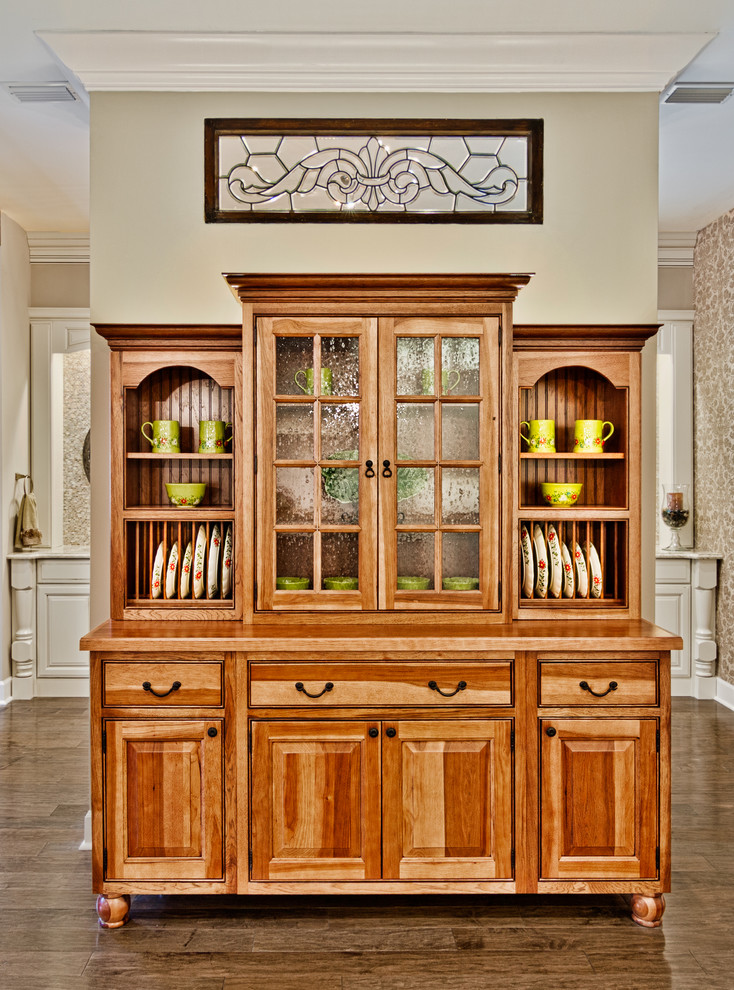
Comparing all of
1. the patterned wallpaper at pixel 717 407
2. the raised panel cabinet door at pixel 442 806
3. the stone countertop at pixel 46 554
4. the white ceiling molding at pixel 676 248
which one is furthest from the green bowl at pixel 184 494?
the white ceiling molding at pixel 676 248

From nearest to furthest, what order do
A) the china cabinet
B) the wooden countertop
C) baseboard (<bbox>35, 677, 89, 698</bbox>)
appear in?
the wooden countertop → the china cabinet → baseboard (<bbox>35, 677, 89, 698</bbox>)

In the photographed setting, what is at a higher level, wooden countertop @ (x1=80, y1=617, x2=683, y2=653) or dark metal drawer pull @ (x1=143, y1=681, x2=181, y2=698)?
wooden countertop @ (x1=80, y1=617, x2=683, y2=653)

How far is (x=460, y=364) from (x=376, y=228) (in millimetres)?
782

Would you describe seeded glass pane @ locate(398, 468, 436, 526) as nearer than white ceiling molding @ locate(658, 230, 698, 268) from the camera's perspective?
Yes

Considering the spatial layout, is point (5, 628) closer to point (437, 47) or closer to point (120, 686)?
point (120, 686)

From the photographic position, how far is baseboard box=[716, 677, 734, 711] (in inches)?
186

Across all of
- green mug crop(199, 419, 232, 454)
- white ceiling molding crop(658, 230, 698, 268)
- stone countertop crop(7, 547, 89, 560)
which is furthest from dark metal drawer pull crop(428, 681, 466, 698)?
white ceiling molding crop(658, 230, 698, 268)

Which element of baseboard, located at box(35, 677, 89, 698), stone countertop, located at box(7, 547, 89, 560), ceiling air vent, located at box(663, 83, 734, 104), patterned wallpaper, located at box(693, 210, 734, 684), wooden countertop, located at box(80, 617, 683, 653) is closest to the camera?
wooden countertop, located at box(80, 617, 683, 653)

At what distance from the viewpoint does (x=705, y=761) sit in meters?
3.84

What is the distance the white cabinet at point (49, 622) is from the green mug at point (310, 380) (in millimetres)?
2860

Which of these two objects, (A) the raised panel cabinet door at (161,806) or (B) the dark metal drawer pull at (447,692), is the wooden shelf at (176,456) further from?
(B) the dark metal drawer pull at (447,692)

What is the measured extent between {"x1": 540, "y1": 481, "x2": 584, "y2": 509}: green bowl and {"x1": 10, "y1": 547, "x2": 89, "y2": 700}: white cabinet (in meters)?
3.21

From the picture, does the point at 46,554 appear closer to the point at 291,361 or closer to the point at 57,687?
the point at 57,687

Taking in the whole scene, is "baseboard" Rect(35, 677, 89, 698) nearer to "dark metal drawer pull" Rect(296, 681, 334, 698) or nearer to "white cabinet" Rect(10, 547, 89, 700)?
"white cabinet" Rect(10, 547, 89, 700)
